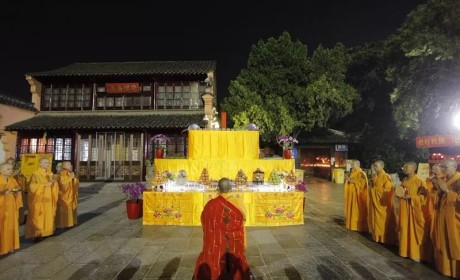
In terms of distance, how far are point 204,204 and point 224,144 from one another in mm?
2627

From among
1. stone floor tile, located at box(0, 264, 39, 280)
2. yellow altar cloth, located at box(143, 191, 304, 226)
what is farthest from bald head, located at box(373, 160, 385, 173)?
stone floor tile, located at box(0, 264, 39, 280)

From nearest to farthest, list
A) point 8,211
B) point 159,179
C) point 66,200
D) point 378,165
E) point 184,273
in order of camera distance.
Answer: point 184,273
point 8,211
point 378,165
point 66,200
point 159,179

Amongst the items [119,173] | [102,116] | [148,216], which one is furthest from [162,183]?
[102,116]

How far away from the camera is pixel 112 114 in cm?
1952

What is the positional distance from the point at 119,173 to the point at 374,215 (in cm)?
1571

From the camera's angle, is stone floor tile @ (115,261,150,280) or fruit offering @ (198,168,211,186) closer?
stone floor tile @ (115,261,150,280)

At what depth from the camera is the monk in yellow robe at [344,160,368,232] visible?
7.55 m

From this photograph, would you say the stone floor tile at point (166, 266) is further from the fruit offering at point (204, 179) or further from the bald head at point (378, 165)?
the bald head at point (378, 165)

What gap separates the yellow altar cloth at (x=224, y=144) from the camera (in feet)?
32.4

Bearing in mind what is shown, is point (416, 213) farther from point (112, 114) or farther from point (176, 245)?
point (112, 114)

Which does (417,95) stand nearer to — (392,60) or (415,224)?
(392,60)

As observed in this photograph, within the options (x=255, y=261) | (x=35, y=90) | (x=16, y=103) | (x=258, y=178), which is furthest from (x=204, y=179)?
(x=35, y=90)

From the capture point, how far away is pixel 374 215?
6.66 m

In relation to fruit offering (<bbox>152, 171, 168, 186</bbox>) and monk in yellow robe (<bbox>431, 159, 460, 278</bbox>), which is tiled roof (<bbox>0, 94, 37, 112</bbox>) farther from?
monk in yellow robe (<bbox>431, 159, 460, 278</bbox>)
